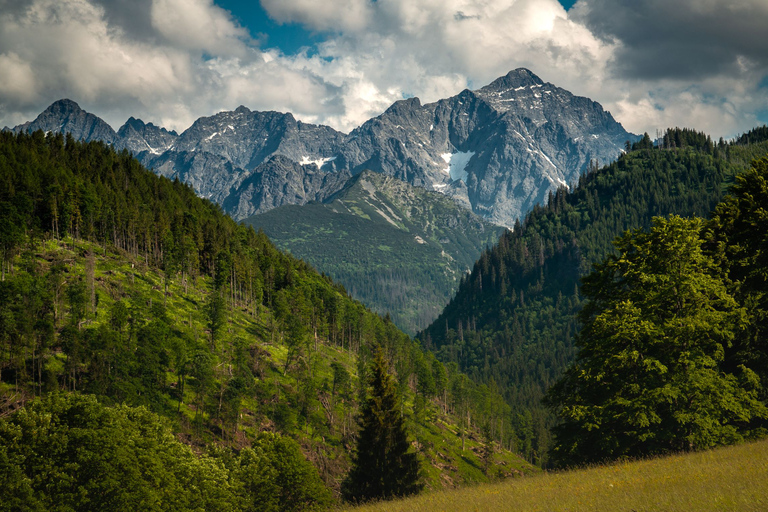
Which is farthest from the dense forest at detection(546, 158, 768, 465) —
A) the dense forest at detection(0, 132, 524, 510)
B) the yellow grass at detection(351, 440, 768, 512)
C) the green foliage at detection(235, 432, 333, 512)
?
the dense forest at detection(0, 132, 524, 510)

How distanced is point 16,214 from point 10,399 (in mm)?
54550

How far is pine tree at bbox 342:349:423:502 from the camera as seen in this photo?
48.9 metres

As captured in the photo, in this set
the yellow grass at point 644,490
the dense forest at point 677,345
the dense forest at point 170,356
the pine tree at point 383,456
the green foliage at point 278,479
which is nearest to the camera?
the yellow grass at point 644,490

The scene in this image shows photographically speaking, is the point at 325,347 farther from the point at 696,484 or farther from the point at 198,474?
the point at 696,484

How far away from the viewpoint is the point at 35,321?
89938 millimetres

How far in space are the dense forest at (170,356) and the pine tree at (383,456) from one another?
17.7 m

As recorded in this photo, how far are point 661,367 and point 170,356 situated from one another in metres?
92.4

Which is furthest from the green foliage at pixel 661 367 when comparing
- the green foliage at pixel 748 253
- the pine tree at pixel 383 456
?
the pine tree at pixel 383 456

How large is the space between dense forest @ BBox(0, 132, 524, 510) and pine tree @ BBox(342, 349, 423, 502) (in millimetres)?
17687

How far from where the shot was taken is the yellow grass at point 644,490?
17.7 metres

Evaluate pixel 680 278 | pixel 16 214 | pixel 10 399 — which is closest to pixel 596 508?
pixel 680 278

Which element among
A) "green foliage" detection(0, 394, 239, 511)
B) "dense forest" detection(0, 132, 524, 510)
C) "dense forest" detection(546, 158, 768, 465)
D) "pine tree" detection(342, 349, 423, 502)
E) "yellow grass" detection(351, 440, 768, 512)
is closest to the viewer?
"yellow grass" detection(351, 440, 768, 512)

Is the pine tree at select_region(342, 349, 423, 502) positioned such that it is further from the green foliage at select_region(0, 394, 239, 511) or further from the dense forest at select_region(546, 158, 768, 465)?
the green foliage at select_region(0, 394, 239, 511)

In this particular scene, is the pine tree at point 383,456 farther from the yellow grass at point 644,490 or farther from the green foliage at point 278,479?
the yellow grass at point 644,490
